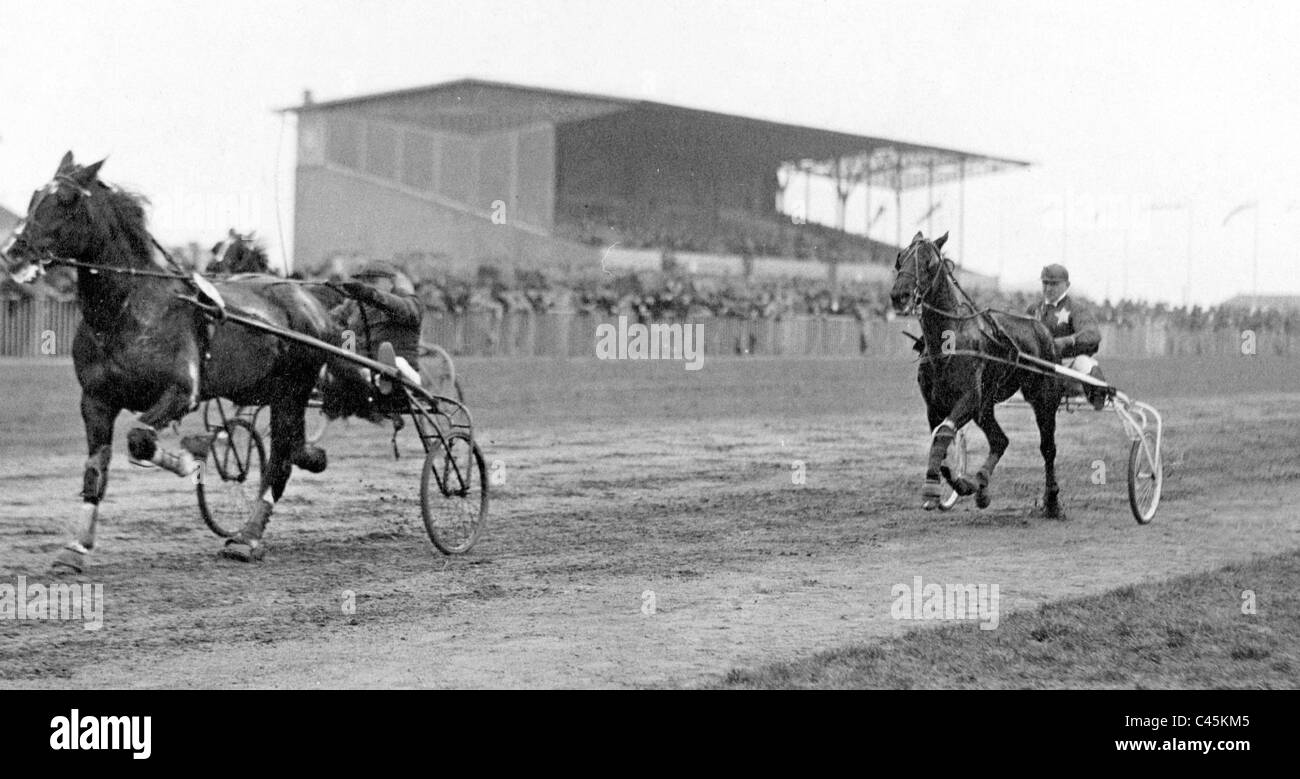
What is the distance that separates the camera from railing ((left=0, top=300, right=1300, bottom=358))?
2223 cm

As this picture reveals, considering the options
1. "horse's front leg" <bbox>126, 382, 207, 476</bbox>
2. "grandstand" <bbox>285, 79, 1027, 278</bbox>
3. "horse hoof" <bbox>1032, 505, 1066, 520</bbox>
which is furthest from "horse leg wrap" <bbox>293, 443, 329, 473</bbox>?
"grandstand" <bbox>285, 79, 1027, 278</bbox>

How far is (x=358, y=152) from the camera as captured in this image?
3098 cm

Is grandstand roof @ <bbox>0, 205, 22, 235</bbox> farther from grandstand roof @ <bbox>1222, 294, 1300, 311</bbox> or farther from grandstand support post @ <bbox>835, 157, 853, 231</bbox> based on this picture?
grandstand roof @ <bbox>1222, 294, 1300, 311</bbox>

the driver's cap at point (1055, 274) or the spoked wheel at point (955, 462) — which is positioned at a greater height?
the driver's cap at point (1055, 274)

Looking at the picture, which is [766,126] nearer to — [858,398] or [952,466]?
[858,398]

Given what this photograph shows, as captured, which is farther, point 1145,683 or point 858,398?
point 858,398

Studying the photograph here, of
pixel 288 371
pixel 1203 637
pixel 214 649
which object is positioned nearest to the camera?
pixel 214 649

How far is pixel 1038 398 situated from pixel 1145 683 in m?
4.40

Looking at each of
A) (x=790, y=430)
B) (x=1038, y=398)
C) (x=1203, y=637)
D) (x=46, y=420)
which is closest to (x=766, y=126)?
(x=790, y=430)

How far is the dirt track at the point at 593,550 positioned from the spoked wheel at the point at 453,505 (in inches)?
5.7

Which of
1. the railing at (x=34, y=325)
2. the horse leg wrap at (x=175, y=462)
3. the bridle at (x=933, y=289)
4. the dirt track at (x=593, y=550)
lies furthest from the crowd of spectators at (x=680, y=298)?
the horse leg wrap at (x=175, y=462)

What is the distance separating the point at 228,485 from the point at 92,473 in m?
1.99

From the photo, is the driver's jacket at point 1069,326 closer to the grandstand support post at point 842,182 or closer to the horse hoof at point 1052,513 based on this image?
the horse hoof at point 1052,513

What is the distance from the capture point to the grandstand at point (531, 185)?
1092 inches
